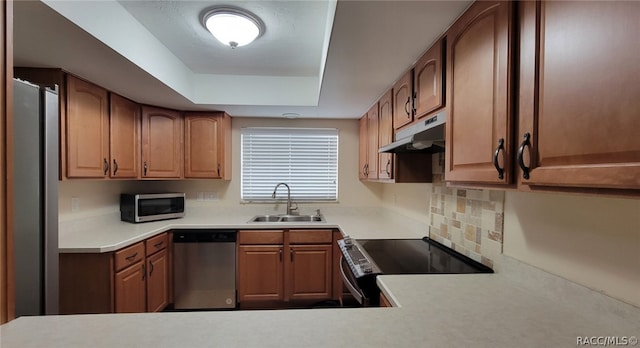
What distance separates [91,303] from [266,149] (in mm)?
2028

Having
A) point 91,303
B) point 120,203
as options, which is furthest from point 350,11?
point 120,203

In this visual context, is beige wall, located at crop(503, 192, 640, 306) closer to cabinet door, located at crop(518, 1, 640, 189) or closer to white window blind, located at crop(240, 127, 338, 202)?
cabinet door, located at crop(518, 1, 640, 189)

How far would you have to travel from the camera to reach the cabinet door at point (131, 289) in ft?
5.87

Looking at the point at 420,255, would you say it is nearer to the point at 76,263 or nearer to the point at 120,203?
the point at 76,263

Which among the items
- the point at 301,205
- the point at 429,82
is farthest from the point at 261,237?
the point at 429,82

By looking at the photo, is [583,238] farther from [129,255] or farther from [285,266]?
[129,255]

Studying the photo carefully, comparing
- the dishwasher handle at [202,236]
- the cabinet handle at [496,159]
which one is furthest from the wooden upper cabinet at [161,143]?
the cabinet handle at [496,159]

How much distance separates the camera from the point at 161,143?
258cm

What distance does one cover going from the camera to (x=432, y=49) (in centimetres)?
132

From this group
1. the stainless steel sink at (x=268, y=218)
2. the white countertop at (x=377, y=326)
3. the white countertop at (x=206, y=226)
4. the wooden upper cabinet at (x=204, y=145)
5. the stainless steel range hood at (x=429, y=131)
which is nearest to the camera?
the white countertop at (x=377, y=326)

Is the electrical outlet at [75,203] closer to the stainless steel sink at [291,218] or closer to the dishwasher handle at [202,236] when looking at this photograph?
the dishwasher handle at [202,236]

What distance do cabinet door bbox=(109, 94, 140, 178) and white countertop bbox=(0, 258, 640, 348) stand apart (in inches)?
68.3

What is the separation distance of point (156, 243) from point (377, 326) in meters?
2.13

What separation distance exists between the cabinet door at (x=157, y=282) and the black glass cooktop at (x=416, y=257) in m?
1.73
